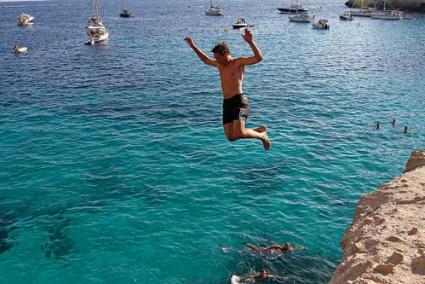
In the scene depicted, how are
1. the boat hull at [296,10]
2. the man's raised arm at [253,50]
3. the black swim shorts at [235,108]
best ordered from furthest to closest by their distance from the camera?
1. the boat hull at [296,10]
2. the black swim shorts at [235,108]
3. the man's raised arm at [253,50]

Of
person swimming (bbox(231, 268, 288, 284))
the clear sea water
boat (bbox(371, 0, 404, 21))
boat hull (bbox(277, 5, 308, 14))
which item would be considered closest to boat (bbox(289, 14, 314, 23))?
boat hull (bbox(277, 5, 308, 14))

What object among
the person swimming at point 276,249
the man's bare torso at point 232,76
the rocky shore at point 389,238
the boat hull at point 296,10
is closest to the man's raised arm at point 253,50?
the man's bare torso at point 232,76

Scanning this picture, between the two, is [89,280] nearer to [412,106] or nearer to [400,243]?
[400,243]

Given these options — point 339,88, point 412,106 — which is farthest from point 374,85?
point 412,106

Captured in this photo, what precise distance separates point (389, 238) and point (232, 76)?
244 inches

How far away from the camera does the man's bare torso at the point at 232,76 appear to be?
41.7 feet

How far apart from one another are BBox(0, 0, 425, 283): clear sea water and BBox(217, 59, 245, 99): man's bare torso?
7966 mm

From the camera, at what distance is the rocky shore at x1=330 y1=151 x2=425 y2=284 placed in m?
9.87

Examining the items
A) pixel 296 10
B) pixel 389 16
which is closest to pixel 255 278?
pixel 389 16

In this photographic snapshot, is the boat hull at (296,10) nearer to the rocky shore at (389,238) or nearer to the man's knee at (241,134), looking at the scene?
the rocky shore at (389,238)

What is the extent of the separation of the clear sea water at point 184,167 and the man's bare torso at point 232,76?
7.97m

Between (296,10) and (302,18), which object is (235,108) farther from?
(296,10)

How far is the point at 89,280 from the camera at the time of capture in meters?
17.4

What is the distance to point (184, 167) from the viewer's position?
27281 millimetres
